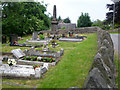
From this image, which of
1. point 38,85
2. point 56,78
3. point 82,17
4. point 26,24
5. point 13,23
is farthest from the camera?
point 82,17

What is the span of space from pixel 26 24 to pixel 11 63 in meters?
6.74

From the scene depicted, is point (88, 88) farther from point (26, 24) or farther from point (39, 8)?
point (39, 8)

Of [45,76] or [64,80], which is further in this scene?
[45,76]

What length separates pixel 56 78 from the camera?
688 centimetres

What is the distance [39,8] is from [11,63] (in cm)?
2669

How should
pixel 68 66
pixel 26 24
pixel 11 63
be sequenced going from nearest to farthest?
1. pixel 11 63
2. pixel 68 66
3. pixel 26 24

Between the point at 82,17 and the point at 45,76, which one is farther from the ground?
the point at 82,17

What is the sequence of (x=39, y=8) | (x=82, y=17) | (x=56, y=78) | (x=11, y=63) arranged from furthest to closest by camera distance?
(x=82, y=17) < (x=39, y=8) < (x=11, y=63) < (x=56, y=78)

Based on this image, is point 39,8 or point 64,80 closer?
point 64,80

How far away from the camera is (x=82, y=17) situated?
166 feet

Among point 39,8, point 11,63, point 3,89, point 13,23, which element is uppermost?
point 39,8

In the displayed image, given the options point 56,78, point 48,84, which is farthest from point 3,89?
point 56,78

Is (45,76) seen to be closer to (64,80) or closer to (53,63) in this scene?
(64,80)

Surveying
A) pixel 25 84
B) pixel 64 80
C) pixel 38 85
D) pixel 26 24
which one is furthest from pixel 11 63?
pixel 26 24
